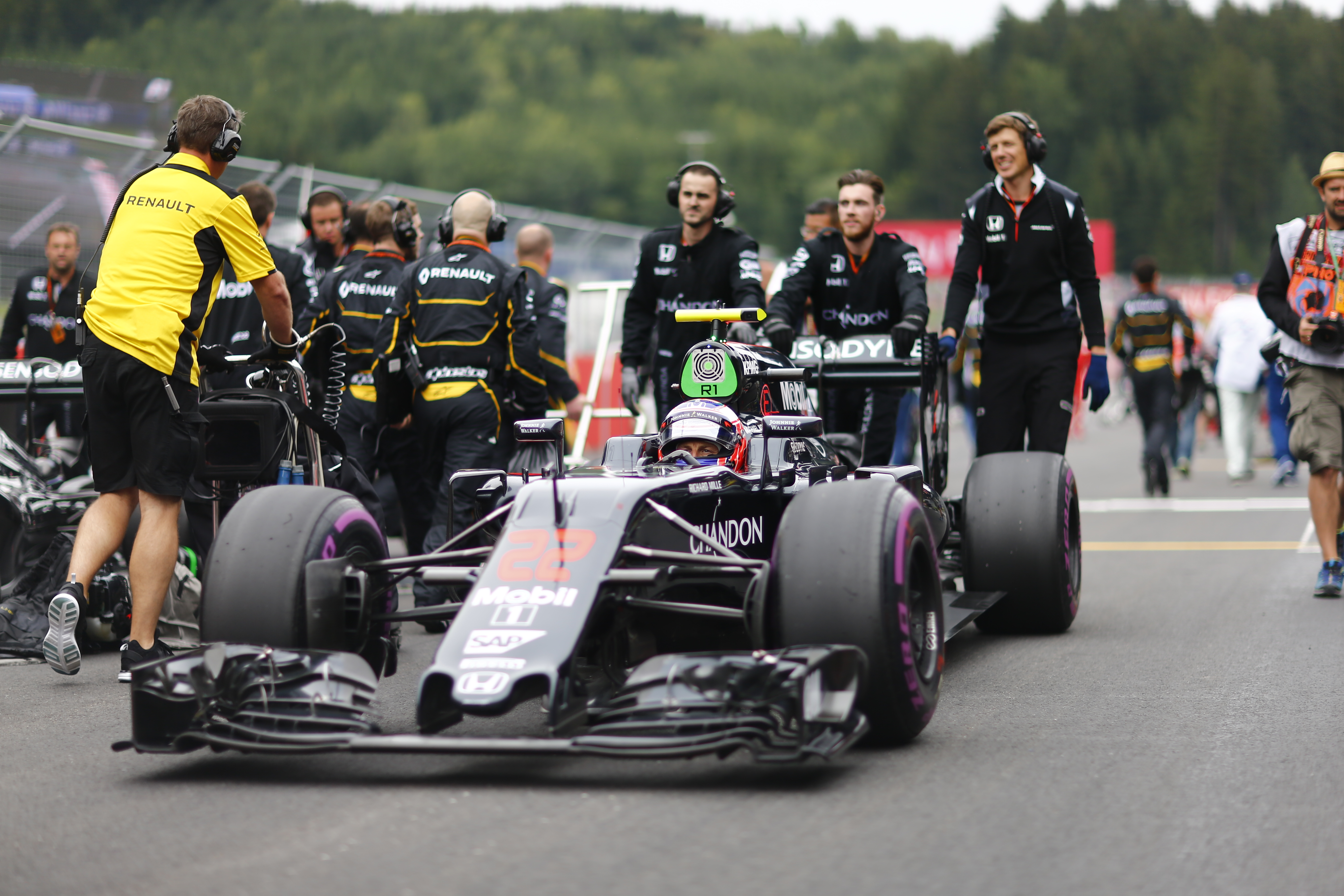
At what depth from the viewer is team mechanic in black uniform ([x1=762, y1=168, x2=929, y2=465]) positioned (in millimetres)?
7977

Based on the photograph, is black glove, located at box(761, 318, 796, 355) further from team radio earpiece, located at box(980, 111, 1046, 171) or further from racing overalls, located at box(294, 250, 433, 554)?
racing overalls, located at box(294, 250, 433, 554)

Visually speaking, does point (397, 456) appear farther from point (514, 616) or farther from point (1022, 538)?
point (514, 616)

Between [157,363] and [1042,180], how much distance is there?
429 cm

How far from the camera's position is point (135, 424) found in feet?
18.4

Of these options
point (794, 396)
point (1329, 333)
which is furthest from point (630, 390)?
point (1329, 333)

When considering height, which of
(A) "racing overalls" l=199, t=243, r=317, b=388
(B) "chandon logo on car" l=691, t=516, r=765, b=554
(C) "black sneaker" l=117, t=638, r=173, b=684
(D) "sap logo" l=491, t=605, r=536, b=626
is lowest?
(C) "black sneaker" l=117, t=638, r=173, b=684

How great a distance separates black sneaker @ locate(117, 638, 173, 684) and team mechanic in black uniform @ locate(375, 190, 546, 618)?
5.56 feet

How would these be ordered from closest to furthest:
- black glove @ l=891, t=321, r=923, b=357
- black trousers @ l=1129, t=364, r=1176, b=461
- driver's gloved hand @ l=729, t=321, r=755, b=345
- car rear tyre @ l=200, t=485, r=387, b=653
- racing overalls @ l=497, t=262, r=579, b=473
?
car rear tyre @ l=200, t=485, r=387, b=653 → driver's gloved hand @ l=729, t=321, r=755, b=345 → black glove @ l=891, t=321, r=923, b=357 → racing overalls @ l=497, t=262, r=579, b=473 → black trousers @ l=1129, t=364, r=1176, b=461

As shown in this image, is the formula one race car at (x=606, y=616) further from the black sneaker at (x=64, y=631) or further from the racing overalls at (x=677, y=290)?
the racing overalls at (x=677, y=290)

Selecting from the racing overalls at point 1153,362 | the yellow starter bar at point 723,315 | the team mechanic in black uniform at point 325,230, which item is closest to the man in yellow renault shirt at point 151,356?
the yellow starter bar at point 723,315

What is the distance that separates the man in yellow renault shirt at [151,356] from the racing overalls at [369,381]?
187cm

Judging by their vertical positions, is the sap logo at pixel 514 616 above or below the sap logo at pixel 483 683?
above

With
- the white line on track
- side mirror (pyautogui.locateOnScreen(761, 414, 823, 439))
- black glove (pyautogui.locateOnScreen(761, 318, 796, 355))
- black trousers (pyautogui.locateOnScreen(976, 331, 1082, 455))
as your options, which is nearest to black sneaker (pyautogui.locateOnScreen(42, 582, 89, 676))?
side mirror (pyautogui.locateOnScreen(761, 414, 823, 439))

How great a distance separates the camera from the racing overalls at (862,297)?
8.02m
